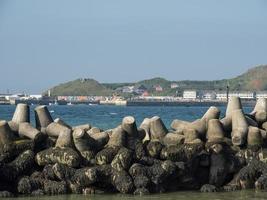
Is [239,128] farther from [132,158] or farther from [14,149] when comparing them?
[14,149]

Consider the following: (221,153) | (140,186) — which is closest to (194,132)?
(221,153)

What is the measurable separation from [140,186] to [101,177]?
33.9 inches

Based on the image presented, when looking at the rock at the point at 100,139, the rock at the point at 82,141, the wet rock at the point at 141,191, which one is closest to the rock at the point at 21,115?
the rock at the point at 100,139

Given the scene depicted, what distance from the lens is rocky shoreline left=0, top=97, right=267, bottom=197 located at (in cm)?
1739

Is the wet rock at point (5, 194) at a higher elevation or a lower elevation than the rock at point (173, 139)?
lower

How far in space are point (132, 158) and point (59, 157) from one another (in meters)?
1.62

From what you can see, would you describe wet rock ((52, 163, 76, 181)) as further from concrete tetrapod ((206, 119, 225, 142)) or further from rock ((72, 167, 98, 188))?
concrete tetrapod ((206, 119, 225, 142))

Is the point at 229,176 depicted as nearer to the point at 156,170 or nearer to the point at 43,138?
the point at 156,170

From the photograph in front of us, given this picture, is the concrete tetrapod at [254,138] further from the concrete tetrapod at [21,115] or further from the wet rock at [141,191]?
the concrete tetrapod at [21,115]

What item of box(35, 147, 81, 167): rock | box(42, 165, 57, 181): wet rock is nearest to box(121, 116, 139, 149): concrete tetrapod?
box(35, 147, 81, 167): rock

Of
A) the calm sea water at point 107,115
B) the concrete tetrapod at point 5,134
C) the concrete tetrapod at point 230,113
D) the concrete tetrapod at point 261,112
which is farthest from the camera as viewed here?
the calm sea water at point 107,115

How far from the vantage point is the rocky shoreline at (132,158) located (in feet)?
57.1

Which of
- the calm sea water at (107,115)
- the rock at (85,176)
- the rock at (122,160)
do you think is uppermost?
the rock at (122,160)

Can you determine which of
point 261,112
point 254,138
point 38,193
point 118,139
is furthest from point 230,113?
point 38,193
